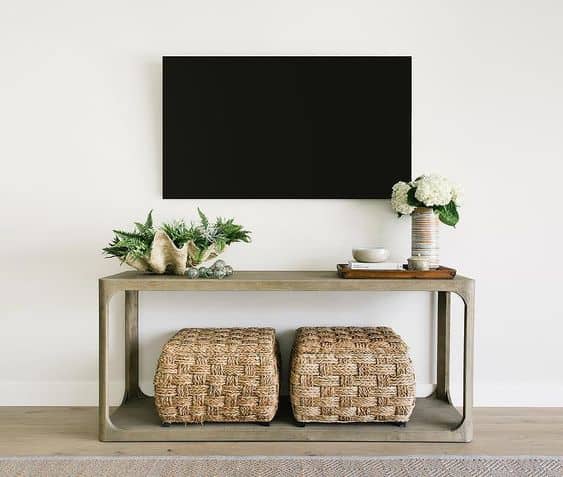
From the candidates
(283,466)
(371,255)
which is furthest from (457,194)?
(283,466)

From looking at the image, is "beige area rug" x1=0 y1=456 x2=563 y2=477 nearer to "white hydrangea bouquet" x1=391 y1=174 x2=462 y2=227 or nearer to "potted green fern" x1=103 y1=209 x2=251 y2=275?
"potted green fern" x1=103 y1=209 x2=251 y2=275

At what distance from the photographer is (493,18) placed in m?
2.73

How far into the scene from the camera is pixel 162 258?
2.34 m

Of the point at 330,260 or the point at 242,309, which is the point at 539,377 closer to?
the point at 330,260

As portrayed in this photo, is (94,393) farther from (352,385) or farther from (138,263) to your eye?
(352,385)

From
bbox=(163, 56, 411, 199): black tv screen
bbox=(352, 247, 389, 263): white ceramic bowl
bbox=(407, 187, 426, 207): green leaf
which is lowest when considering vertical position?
bbox=(352, 247, 389, 263): white ceramic bowl

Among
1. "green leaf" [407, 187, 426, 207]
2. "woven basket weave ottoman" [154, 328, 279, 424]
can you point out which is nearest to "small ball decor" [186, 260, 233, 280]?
"woven basket weave ottoman" [154, 328, 279, 424]

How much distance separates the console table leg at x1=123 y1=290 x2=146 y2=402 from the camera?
2.70 m

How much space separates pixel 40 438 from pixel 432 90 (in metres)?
2.50

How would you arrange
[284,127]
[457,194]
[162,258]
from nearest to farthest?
1. [162,258]
2. [457,194]
3. [284,127]

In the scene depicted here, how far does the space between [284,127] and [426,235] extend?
0.90 m

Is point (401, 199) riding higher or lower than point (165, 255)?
higher

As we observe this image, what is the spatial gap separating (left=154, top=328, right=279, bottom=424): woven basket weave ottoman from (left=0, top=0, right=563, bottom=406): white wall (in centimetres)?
53

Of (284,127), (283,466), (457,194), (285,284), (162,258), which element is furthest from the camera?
(284,127)
